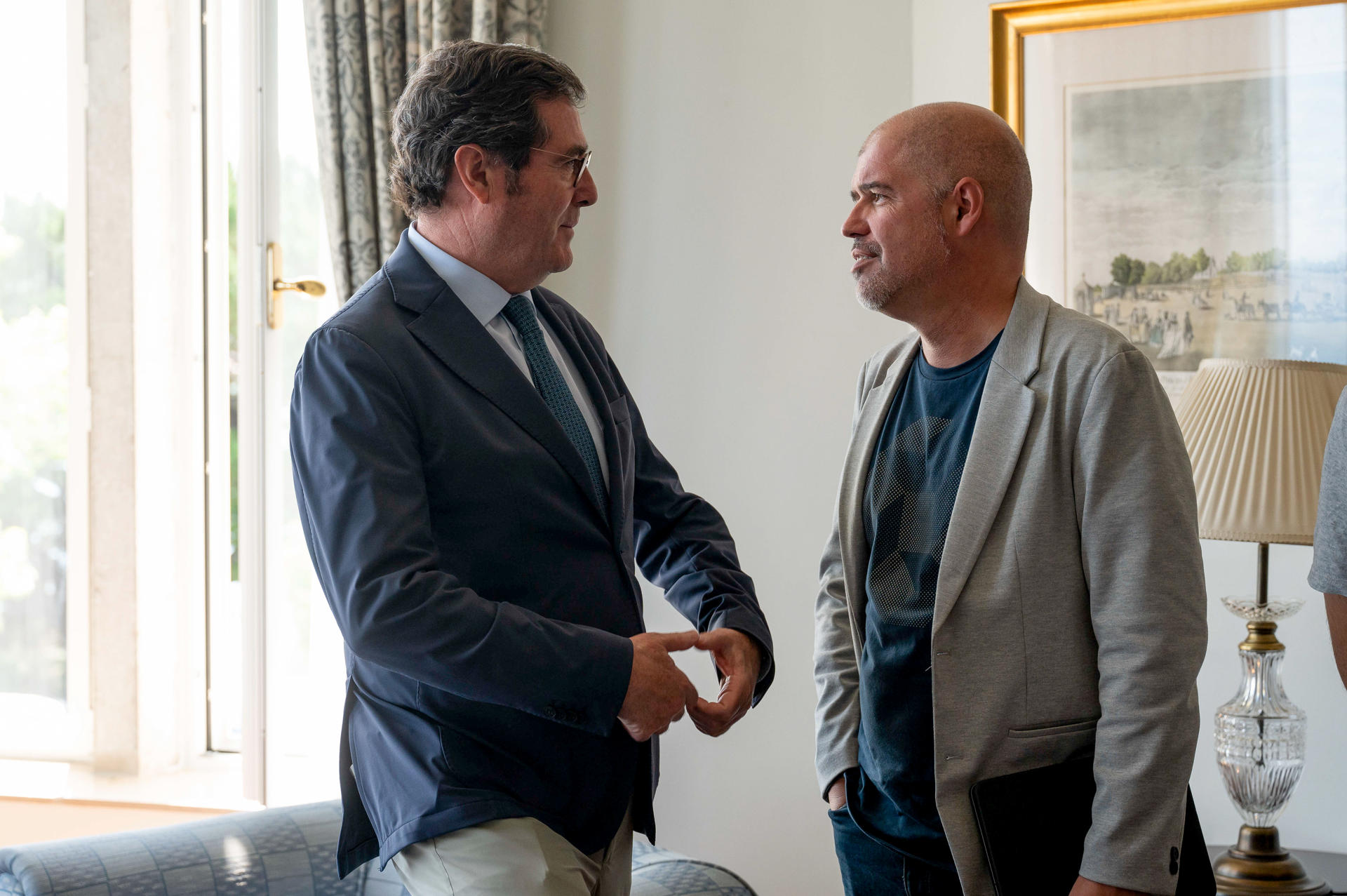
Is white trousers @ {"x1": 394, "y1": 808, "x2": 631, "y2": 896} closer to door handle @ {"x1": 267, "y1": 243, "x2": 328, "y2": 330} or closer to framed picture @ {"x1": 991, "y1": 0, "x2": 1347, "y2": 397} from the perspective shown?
framed picture @ {"x1": 991, "y1": 0, "x2": 1347, "y2": 397}

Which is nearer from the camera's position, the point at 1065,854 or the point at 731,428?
the point at 1065,854

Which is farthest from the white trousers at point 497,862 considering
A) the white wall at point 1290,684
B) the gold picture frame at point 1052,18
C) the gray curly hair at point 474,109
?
the gold picture frame at point 1052,18

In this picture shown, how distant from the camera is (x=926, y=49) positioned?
106 inches

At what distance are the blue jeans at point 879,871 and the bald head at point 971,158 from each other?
0.82m

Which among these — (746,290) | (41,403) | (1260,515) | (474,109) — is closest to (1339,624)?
(1260,515)

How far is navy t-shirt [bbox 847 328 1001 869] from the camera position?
1.48 metres

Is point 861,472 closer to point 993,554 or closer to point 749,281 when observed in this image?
point 993,554

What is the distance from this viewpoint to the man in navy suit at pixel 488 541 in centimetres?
123

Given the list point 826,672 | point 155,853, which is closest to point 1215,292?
point 826,672

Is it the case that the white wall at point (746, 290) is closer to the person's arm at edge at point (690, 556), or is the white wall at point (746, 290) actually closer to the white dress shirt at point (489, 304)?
the person's arm at edge at point (690, 556)

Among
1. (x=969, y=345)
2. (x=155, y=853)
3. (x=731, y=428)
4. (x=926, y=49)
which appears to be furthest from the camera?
(x=731, y=428)

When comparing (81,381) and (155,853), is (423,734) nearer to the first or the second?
(155,853)

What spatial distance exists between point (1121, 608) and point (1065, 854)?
1.03 feet

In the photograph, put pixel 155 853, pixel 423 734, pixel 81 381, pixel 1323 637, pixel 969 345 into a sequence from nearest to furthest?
pixel 423 734 < pixel 969 345 < pixel 155 853 < pixel 1323 637 < pixel 81 381
